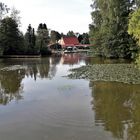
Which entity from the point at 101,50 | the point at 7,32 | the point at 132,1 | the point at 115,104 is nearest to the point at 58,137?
the point at 115,104

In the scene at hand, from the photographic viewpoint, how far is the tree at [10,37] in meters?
59.0

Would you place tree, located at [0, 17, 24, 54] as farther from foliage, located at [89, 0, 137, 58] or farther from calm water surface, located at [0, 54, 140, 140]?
calm water surface, located at [0, 54, 140, 140]

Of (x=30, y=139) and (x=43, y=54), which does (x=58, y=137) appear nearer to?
(x=30, y=139)

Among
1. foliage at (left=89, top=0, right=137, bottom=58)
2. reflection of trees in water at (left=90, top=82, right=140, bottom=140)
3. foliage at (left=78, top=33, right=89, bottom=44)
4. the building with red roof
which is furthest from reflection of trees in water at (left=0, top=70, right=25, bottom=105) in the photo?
foliage at (left=78, top=33, right=89, bottom=44)

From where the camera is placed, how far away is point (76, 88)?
19.2m

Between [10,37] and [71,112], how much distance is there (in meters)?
48.6

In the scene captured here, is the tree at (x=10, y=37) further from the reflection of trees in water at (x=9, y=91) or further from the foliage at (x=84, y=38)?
the foliage at (x=84, y=38)

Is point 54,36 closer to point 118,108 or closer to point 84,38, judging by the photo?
point 84,38

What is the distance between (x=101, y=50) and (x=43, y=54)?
1598 centimetres

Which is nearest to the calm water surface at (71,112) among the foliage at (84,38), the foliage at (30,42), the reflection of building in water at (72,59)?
the reflection of building in water at (72,59)

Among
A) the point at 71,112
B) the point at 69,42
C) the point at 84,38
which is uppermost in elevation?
the point at 84,38

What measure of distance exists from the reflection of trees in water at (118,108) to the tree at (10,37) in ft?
135

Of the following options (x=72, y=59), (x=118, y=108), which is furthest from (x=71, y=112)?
(x=72, y=59)

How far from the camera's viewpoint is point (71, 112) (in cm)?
1292
